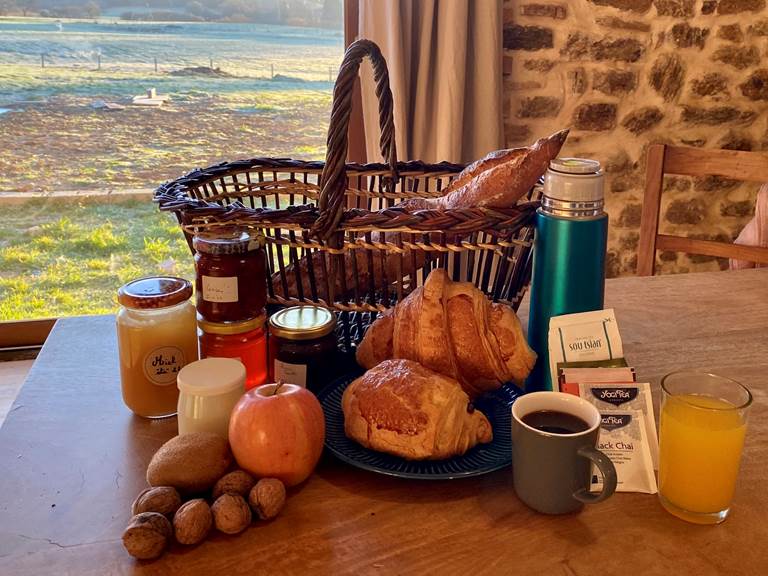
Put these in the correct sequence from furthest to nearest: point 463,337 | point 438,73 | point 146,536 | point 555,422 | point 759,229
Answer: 1. point 438,73
2. point 759,229
3. point 463,337
4. point 555,422
5. point 146,536

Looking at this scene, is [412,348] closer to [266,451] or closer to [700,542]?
[266,451]

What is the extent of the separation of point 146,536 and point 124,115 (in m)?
2.38

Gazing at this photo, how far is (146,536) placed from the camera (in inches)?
25.8

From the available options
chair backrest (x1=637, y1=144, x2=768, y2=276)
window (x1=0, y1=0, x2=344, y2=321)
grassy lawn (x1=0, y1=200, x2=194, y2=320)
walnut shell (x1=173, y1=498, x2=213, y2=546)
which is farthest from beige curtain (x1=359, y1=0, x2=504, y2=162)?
walnut shell (x1=173, y1=498, x2=213, y2=546)

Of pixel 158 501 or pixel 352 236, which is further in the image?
pixel 352 236

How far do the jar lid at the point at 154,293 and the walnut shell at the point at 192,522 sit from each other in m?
0.27

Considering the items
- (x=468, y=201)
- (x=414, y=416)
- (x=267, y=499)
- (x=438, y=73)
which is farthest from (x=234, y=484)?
(x=438, y=73)

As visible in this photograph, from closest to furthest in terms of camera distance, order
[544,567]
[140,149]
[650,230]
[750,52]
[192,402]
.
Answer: [544,567] → [192,402] → [650,230] → [750,52] → [140,149]

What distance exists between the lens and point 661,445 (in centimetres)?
77

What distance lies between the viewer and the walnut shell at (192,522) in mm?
670

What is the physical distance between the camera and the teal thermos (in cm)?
89

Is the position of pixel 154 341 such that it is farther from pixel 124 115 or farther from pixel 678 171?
pixel 124 115

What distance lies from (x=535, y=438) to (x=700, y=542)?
0.19 meters

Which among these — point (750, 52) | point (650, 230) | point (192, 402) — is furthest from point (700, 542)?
point (750, 52)
